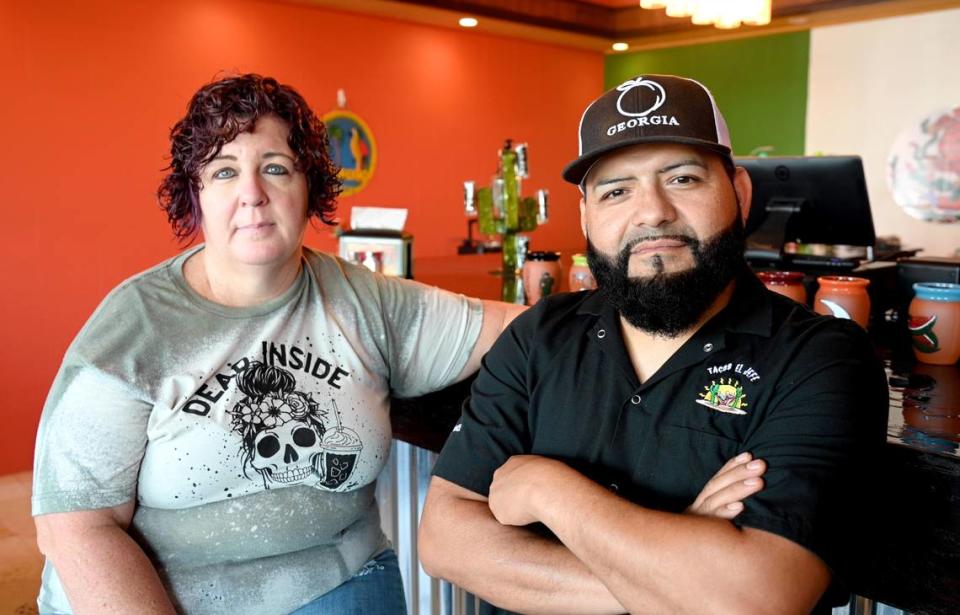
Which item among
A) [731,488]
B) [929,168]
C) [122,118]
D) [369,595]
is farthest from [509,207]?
[929,168]

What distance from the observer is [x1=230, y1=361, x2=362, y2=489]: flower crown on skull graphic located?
59.7 inches

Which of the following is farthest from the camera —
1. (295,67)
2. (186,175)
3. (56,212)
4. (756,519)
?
(295,67)

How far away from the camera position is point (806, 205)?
2.79 metres

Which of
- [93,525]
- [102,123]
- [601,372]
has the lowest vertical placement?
[93,525]

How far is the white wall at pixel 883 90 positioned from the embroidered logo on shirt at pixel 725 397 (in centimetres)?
557

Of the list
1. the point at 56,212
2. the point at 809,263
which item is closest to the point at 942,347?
the point at 809,263

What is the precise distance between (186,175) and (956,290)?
1.59 meters

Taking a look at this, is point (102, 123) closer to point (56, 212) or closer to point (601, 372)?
point (56, 212)

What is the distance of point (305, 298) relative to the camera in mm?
1655

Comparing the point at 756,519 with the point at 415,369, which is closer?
the point at 756,519

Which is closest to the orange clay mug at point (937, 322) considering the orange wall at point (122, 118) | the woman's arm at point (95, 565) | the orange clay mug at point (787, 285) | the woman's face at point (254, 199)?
the orange clay mug at point (787, 285)

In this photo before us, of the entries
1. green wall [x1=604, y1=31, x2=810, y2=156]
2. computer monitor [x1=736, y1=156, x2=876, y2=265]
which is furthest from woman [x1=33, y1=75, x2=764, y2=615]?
green wall [x1=604, y1=31, x2=810, y2=156]

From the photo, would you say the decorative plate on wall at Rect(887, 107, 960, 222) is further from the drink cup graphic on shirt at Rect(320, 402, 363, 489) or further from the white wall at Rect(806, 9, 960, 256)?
the drink cup graphic on shirt at Rect(320, 402, 363, 489)

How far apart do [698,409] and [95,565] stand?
99 centimetres
